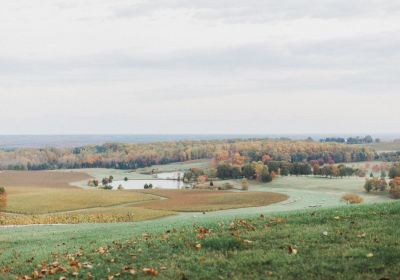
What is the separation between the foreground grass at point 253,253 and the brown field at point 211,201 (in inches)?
1897

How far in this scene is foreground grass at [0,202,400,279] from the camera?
1160 centimetres

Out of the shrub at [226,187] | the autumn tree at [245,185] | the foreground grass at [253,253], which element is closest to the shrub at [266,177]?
the autumn tree at [245,185]

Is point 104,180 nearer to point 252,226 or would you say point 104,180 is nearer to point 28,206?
point 28,206

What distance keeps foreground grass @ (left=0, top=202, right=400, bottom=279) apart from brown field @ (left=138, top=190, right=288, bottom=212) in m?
48.2

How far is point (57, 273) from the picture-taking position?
13234 millimetres

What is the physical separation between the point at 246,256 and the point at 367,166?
459ft

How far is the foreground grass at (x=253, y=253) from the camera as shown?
38.1ft

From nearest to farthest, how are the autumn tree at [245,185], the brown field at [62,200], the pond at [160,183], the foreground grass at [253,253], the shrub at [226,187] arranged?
the foreground grass at [253,253] → the brown field at [62,200] → the autumn tree at [245,185] → the shrub at [226,187] → the pond at [160,183]

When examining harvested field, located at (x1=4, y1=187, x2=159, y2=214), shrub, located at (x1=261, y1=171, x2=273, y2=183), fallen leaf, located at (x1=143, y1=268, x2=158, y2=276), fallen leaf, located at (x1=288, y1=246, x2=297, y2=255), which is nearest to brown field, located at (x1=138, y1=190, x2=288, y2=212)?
harvested field, located at (x1=4, y1=187, x2=159, y2=214)

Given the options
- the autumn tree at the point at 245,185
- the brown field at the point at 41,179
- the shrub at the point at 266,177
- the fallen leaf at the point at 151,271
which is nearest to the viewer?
the fallen leaf at the point at 151,271

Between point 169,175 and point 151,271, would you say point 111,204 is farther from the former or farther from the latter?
point 169,175

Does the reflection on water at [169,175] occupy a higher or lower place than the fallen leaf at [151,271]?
lower

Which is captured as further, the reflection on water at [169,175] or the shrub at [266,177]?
the reflection on water at [169,175]

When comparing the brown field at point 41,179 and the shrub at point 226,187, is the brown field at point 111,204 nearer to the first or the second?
the shrub at point 226,187
